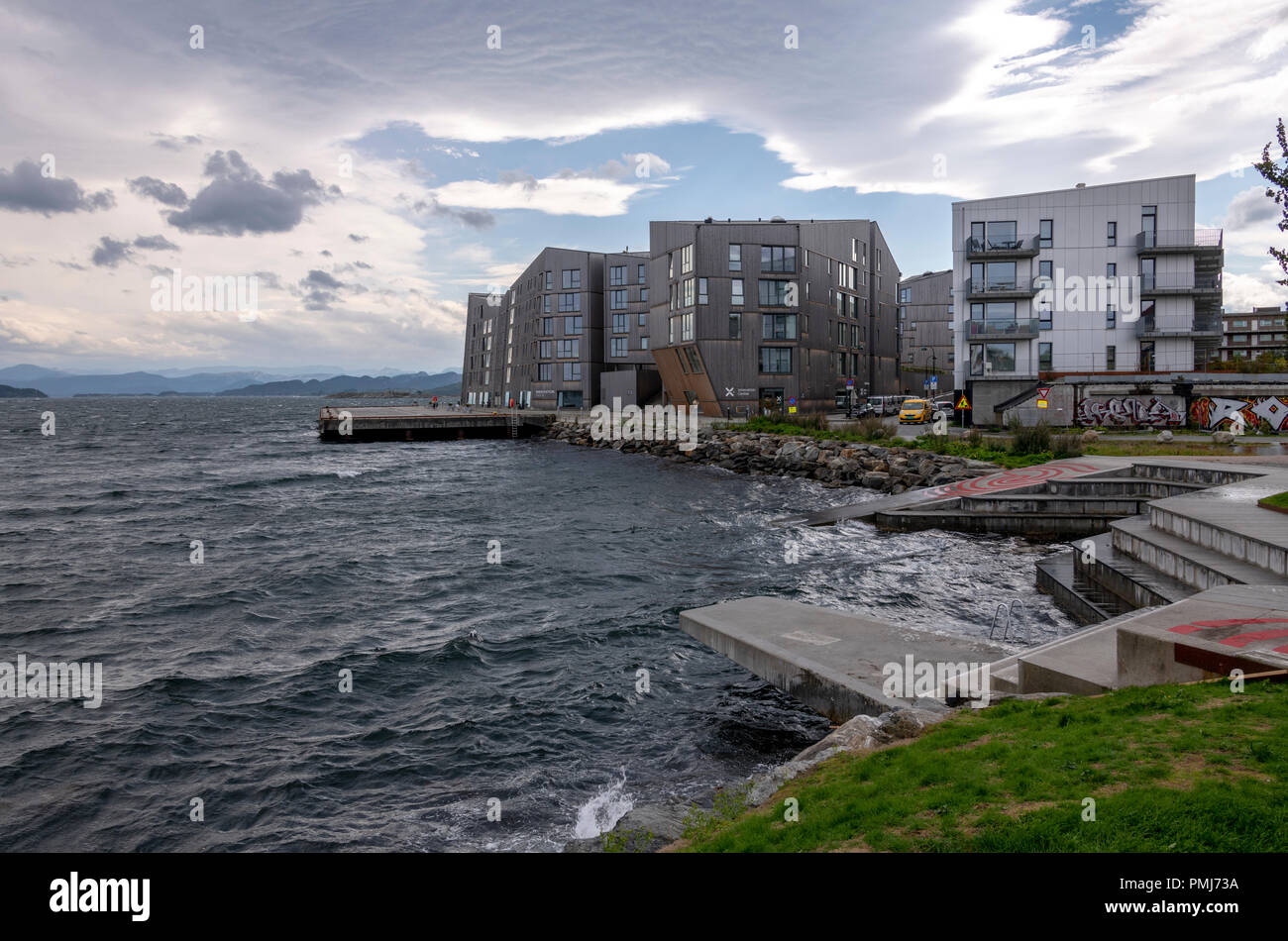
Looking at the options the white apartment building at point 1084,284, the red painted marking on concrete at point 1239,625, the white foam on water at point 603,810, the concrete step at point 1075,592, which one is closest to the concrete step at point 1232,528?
the concrete step at point 1075,592

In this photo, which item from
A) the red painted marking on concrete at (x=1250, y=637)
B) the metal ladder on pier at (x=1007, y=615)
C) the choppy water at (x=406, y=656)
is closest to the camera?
the red painted marking on concrete at (x=1250, y=637)

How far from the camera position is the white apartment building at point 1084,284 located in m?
49.5

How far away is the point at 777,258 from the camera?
66.5 metres

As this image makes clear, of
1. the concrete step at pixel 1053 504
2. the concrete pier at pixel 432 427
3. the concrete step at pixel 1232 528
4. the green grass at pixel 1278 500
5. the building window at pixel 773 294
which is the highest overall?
the building window at pixel 773 294

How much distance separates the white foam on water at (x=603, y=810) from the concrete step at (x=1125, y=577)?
9718 mm

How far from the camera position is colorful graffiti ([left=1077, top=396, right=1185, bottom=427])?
43.1m

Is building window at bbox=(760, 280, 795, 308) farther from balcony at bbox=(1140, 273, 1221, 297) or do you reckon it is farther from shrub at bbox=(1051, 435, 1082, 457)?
shrub at bbox=(1051, 435, 1082, 457)

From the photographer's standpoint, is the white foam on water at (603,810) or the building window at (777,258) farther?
the building window at (777,258)

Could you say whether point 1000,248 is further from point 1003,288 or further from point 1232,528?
point 1232,528

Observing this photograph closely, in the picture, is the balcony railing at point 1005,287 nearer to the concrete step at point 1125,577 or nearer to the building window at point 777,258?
the building window at point 777,258

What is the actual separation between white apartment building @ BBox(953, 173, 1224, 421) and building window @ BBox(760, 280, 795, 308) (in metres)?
16.8
